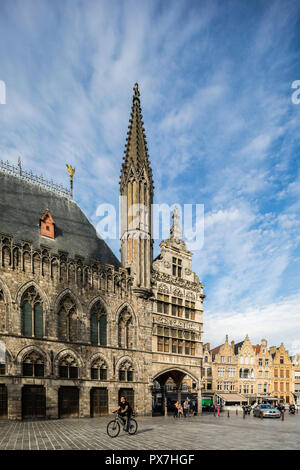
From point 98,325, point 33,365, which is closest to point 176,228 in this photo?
point 98,325

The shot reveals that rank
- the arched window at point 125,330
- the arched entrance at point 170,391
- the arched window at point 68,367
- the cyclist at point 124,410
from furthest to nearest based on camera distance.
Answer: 1. the arched entrance at point 170,391
2. the arched window at point 125,330
3. the arched window at point 68,367
4. the cyclist at point 124,410

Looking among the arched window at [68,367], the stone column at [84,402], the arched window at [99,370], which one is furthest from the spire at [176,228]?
the stone column at [84,402]

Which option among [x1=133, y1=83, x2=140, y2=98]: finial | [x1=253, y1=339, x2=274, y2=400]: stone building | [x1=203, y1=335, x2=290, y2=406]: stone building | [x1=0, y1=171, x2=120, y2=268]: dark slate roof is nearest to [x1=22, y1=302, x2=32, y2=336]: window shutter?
[x1=0, y1=171, x2=120, y2=268]: dark slate roof

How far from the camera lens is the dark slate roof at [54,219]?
26.3 metres

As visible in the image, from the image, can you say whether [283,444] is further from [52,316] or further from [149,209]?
[149,209]

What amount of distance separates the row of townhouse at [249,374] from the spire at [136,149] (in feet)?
125

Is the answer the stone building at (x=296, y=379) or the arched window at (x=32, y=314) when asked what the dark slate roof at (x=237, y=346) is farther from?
the arched window at (x=32, y=314)

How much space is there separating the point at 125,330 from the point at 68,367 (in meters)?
5.63

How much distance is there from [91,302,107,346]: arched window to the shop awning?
37.5 m

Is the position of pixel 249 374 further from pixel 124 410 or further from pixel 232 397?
pixel 124 410

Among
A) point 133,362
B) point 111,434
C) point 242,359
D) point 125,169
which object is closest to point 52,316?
point 133,362

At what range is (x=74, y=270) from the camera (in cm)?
2689

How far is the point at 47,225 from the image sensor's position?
27.9m
